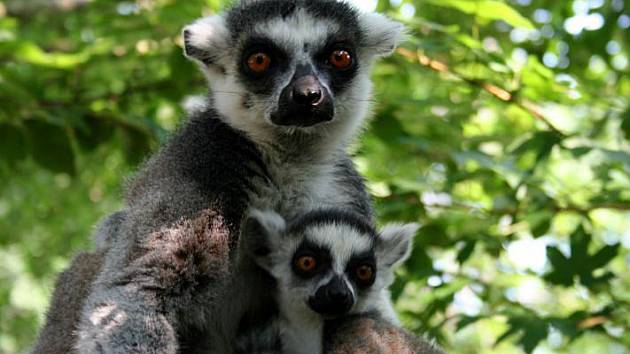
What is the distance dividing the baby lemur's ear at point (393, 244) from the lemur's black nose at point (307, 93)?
74 centimetres

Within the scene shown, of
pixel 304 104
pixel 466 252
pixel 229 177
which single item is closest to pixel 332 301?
pixel 229 177

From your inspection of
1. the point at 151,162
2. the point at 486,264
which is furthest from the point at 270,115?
the point at 486,264

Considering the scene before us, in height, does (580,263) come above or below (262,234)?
below

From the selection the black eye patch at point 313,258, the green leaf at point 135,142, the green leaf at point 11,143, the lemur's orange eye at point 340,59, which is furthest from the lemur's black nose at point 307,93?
the green leaf at point 11,143

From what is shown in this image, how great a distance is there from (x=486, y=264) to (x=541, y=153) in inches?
189

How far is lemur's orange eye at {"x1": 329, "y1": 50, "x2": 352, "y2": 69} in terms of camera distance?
4066 millimetres

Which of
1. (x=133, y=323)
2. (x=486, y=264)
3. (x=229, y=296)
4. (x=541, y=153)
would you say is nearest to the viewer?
(x=133, y=323)

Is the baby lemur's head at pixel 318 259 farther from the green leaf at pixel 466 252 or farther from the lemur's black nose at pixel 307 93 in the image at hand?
the green leaf at pixel 466 252

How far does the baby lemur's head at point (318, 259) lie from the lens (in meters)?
3.41

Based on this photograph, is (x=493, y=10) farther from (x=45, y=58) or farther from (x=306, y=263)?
(x=45, y=58)

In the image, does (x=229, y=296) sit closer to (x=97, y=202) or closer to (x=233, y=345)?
(x=233, y=345)

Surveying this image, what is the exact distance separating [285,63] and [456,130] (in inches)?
83.5

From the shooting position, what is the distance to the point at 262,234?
3525 millimetres

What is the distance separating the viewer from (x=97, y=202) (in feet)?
33.0
